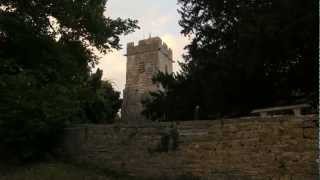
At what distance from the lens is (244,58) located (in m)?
16.9

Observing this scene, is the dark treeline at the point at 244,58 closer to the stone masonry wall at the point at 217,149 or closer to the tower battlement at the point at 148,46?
the stone masonry wall at the point at 217,149

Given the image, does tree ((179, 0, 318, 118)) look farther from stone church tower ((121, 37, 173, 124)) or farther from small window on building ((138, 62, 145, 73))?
small window on building ((138, 62, 145, 73))

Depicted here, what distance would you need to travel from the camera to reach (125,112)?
49875 mm

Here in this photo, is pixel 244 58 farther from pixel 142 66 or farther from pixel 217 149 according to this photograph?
pixel 142 66

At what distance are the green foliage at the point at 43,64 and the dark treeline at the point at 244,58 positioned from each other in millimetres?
4492

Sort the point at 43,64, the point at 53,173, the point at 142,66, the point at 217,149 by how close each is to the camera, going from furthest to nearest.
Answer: the point at 142,66 → the point at 43,64 → the point at 53,173 → the point at 217,149

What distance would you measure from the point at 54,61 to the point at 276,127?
765 centimetres

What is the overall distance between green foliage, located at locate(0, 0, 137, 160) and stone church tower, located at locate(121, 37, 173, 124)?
1347 inches

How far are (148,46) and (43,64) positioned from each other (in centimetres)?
3980

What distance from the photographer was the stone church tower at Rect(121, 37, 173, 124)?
171ft

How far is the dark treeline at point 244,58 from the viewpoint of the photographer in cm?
1591

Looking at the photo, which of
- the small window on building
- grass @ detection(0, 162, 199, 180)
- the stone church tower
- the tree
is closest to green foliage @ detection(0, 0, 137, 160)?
grass @ detection(0, 162, 199, 180)

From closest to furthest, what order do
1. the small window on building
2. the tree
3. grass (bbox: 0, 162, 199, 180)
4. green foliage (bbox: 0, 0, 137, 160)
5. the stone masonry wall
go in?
the stone masonry wall
grass (bbox: 0, 162, 199, 180)
green foliage (bbox: 0, 0, 137, 160)
the tree
the small window on building

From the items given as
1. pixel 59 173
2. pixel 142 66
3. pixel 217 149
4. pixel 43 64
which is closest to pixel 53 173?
pixel 59 173
